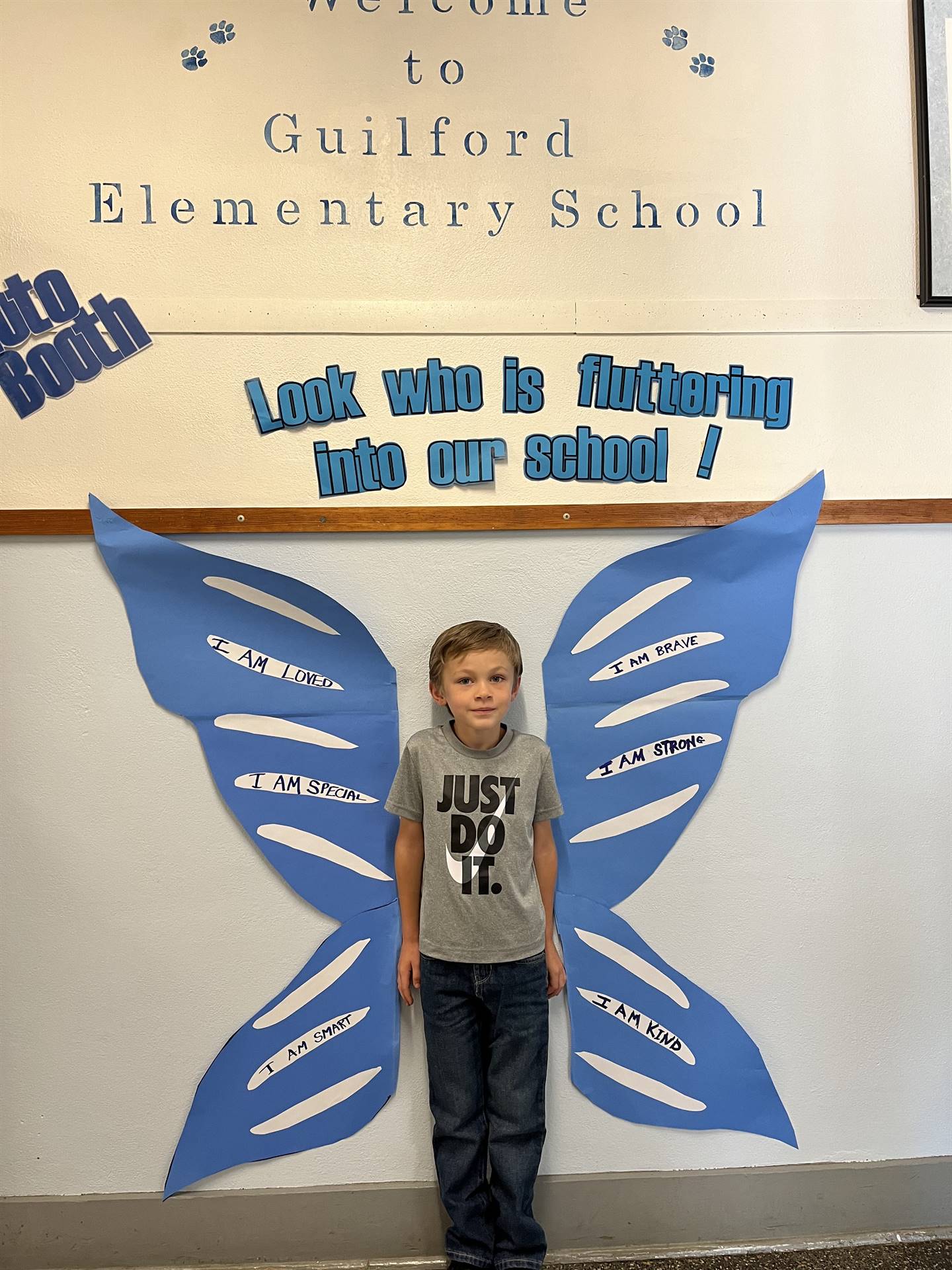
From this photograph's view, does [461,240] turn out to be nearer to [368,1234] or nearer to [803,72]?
[803,72]

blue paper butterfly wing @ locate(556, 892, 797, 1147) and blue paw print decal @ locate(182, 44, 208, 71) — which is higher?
blue paw print decal @ locate(182, 44, 208, 71)

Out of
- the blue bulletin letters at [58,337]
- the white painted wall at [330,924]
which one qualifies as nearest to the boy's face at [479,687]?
the white painted wall at [330,924]

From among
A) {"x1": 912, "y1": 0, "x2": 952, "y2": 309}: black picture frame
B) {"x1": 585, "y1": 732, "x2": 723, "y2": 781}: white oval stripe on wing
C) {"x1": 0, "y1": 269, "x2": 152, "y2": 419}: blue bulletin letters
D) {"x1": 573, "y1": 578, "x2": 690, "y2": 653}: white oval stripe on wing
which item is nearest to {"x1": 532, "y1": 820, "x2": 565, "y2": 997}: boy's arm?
{"x1": 585, "y1": 732, "x2": 723, "y2": 781}: white oval stripe on wing

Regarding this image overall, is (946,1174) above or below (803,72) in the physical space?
below

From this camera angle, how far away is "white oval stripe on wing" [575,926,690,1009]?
1.79m

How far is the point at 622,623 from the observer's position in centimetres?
180

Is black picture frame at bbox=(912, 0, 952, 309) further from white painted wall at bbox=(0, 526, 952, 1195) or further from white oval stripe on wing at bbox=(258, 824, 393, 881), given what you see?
white oval stripe on wing at bbox=(258, 824, 393, 881)

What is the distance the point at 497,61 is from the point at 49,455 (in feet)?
3.79

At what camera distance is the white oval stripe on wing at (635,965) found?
70.3 inches

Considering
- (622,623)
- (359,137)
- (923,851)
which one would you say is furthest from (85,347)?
(923,851)

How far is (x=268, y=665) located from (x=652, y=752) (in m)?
0.77

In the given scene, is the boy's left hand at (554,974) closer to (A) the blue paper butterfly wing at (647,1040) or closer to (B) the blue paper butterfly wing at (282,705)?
(A) the blue paper butterfly wing at (647,1040)

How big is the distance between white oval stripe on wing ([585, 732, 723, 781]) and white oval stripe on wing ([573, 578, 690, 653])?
0.22m

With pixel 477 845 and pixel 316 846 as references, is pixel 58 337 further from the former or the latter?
pixel 477 845
